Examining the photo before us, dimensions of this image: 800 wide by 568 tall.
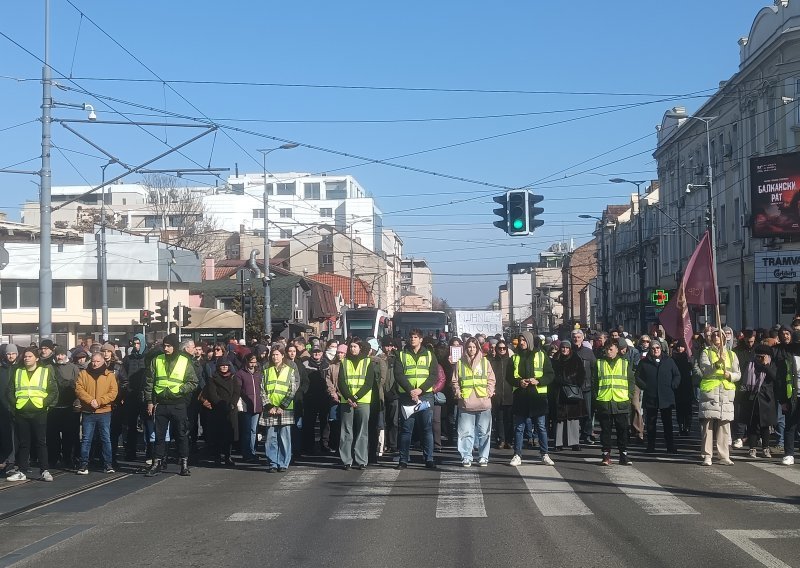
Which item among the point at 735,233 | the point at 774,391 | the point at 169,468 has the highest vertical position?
the point at 735,233

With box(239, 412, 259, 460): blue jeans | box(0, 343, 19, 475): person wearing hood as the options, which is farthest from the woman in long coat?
box(0, 343, 19, 475): person wearing hood

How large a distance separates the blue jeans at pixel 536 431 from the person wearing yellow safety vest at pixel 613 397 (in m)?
0.76

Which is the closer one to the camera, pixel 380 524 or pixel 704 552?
pixel 704 552

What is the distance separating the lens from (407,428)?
1459cm

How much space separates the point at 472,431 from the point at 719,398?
10.9ft

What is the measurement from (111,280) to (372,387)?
118 feet

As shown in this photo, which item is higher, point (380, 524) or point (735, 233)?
point (735, 233)

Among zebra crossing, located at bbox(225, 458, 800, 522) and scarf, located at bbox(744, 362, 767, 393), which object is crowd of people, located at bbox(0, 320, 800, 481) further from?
zebra crossing, located at bbox(225, 458, 800, 522)

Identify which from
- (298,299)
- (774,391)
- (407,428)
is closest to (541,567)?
(407,428)

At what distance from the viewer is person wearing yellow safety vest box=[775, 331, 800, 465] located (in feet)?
46.7

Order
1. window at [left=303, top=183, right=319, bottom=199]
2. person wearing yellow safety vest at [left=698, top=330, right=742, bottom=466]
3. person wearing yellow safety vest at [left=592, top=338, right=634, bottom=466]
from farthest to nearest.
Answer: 1. window at [left=303, top=183, right=319, bottom=199]
2. person wearing yellow safety vest at [left=592, top=338, right=634, bottom=466]
3. person wearing yellow safety vest at [left=698, top=330, right=742, bottom=466]

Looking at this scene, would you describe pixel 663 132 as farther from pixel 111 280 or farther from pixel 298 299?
pixel 111 280

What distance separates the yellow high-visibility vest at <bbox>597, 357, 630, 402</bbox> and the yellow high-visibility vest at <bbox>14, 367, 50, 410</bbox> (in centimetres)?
737

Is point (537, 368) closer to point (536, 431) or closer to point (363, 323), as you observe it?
point (536, 431)
